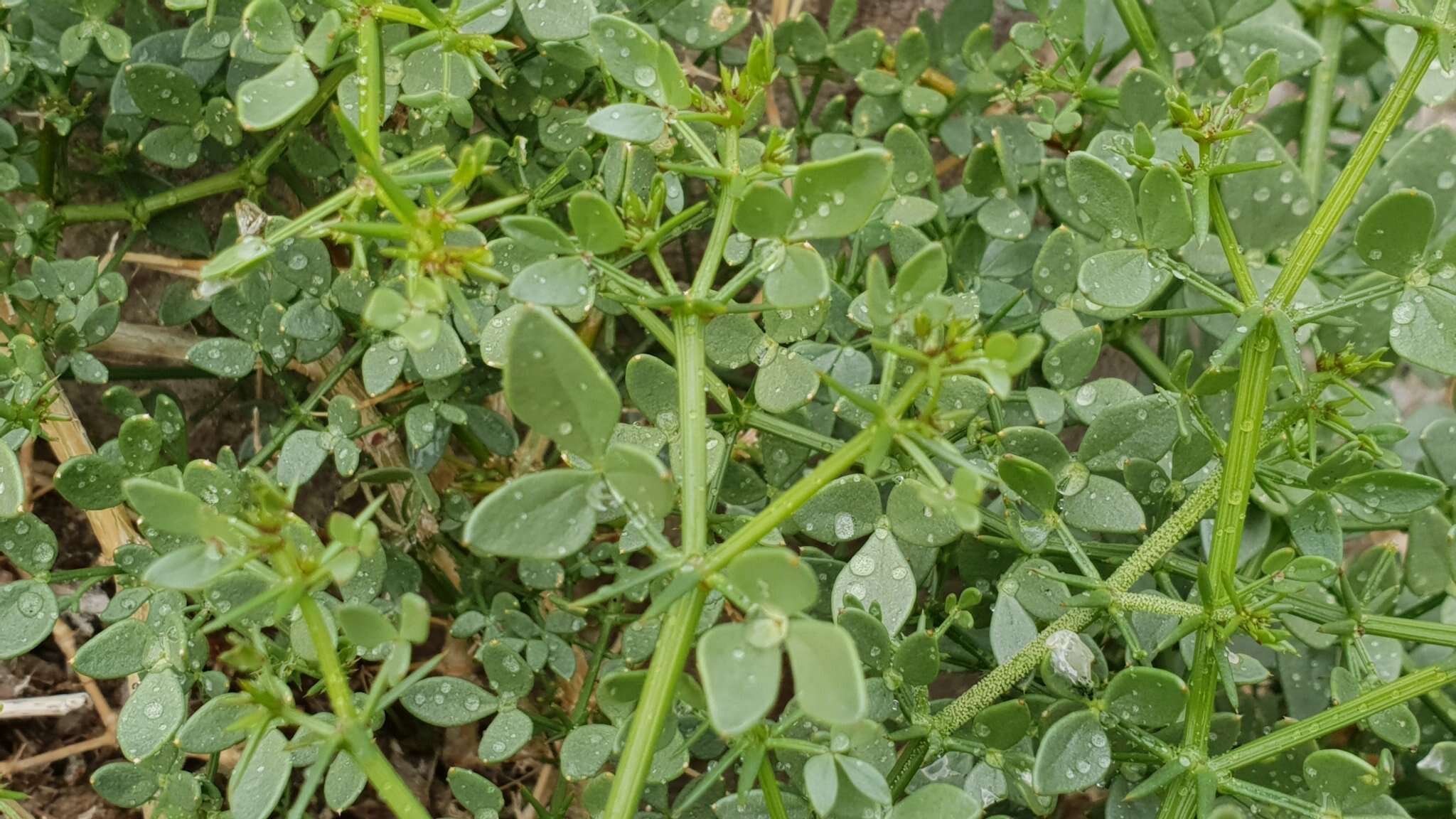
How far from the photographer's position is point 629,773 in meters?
0.74

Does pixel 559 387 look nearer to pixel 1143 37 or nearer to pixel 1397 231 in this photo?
pixel 1397 231

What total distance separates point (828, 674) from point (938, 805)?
0.27 metres

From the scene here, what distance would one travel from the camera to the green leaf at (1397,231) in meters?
0.85

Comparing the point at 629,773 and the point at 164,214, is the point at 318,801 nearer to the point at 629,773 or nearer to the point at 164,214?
the point at 164,214

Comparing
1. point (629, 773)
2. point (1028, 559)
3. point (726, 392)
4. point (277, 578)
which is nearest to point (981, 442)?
point (1028, 559)

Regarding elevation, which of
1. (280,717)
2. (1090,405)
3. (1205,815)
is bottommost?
(1205,815)

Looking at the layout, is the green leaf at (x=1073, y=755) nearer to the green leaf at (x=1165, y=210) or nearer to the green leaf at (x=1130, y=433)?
the green leaf at (x=1130, y=433)

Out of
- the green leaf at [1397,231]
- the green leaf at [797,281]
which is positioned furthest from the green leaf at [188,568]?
the green leaf at [1397,231]

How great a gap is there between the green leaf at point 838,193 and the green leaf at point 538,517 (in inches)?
8.2

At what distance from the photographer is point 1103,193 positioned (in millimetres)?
924

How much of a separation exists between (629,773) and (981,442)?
0.48 meters

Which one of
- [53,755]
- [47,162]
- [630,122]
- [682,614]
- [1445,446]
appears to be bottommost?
[53,755]

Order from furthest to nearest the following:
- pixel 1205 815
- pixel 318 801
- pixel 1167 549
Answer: pixel 318 801, pixel 1167 549, pixel 1205 815

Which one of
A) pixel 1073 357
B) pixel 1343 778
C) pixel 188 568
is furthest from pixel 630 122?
pixel 1343 778
